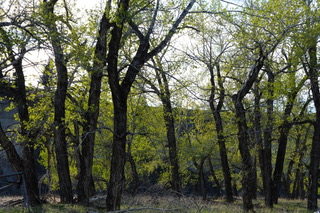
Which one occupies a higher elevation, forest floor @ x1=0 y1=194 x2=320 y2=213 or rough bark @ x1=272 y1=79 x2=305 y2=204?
rough bark @ x1=272 y1=79 x2=305 y2=204

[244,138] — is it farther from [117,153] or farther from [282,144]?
[282,144]

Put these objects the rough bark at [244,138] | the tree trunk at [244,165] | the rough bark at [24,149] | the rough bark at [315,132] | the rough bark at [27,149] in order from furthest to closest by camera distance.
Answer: the rough bark at [315,132], the tree trunk at [244,165], the rough bark at [244,138], the rough bark at [27,149], the rough bark at [24,149]

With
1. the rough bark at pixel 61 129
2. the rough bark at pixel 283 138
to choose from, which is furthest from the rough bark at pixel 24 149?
the rough bark at pixel 283 138

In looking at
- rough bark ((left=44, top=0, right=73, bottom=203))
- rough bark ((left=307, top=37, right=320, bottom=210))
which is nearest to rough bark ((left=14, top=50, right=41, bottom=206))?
rough bark ((left=44, top=0, right=73, bottom=203))

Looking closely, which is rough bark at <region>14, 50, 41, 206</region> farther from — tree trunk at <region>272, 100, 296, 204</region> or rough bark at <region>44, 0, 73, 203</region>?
tree trunk at <region>272, 100, 296, 204</region>

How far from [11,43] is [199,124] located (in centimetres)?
2701

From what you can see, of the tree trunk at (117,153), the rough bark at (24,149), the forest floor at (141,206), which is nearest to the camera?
the forest floor at (141,206)

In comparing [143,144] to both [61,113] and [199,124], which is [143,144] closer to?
[199,124]

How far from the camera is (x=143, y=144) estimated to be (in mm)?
30797

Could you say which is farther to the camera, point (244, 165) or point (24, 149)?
point (244, 165)

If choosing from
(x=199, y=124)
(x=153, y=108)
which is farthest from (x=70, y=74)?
(x=199, y=124)

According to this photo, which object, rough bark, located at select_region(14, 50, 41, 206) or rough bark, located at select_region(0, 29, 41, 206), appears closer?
rough bark, located at select_region(0, 29, 41, 206)

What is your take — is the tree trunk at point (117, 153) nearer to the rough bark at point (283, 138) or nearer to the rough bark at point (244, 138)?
the rough bark at point (244, 138)

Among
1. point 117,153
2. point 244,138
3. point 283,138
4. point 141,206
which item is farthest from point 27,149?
point 283,138
